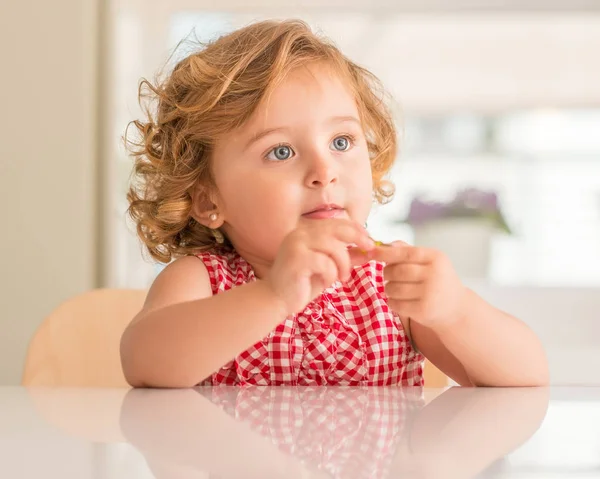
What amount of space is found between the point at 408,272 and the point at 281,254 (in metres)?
0.13

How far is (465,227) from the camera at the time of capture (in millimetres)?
2375

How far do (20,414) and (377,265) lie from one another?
0.68 meters

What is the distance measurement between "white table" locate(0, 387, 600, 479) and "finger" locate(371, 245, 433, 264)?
0.43 ft

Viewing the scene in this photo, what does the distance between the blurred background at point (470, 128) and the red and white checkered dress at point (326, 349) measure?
1250 millimetres

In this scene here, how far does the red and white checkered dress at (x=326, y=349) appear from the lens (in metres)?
1.08

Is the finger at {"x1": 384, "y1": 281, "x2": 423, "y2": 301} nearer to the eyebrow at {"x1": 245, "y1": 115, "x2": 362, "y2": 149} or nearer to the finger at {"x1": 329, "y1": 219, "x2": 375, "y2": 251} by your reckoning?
the finger at {"x1": 329, "y1": 219, "x2": 375, "y2": 251}

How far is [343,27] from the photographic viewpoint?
2.36 metres

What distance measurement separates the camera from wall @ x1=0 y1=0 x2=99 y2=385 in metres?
2.27

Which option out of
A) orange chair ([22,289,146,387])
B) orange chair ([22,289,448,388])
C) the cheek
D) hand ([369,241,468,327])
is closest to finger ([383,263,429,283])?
hand ([369,241,468,327])

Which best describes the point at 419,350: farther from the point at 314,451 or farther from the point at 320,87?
the point at 314,451

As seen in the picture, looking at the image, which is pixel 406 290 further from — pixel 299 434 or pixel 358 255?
pixel 299 434

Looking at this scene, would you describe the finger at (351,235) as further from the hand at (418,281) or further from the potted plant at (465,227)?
the potted plant at (465,227)

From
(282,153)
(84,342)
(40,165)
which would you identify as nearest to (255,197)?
(282,153)

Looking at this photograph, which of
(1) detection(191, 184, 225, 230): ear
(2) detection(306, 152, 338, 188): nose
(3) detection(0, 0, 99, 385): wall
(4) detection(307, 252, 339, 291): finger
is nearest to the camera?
(4) detection(307, 252, 339, 291): finger
